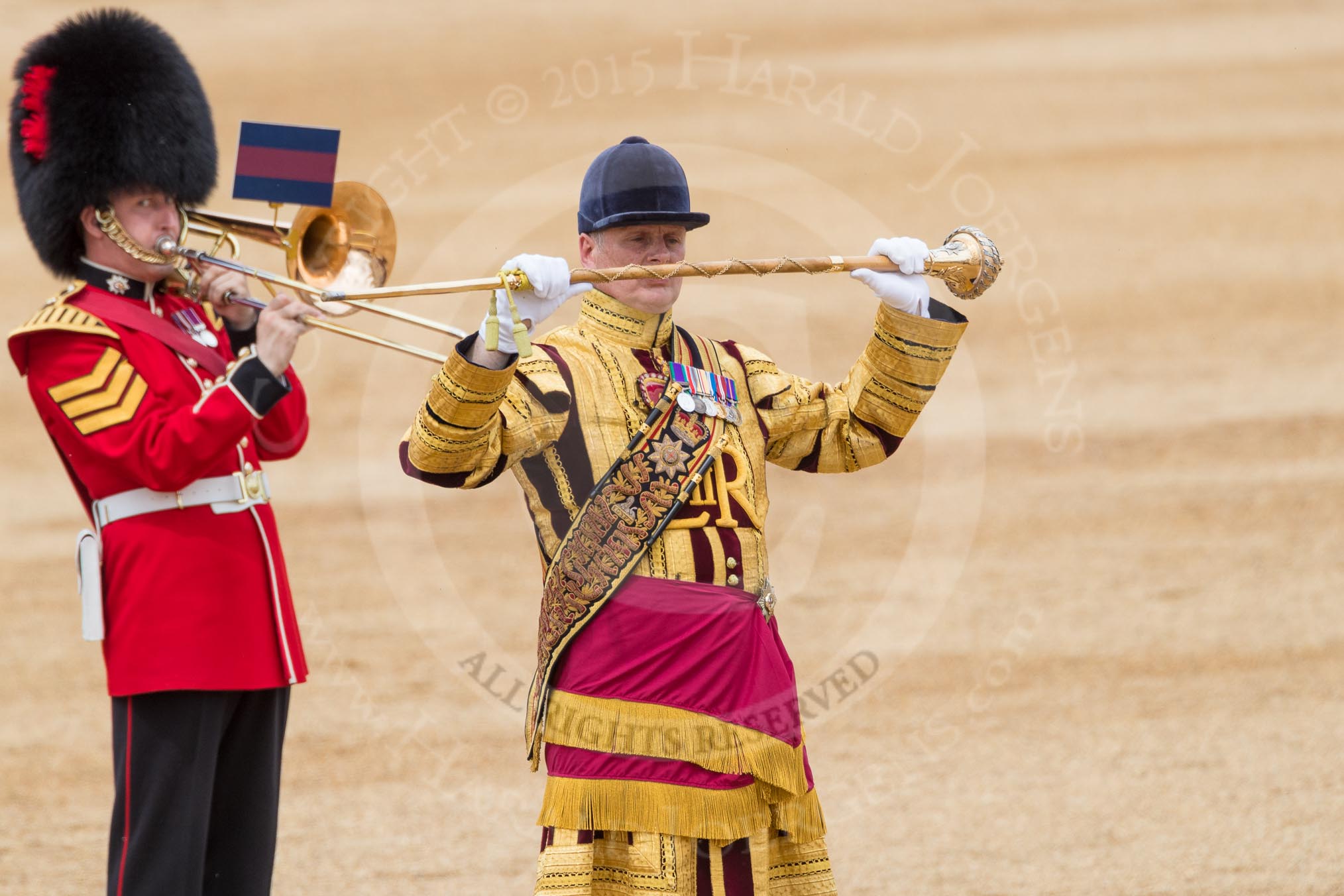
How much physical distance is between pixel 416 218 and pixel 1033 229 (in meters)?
3.68

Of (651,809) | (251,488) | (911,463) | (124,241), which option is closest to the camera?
(651,809)

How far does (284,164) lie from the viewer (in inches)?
128

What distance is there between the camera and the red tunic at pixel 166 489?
299cm

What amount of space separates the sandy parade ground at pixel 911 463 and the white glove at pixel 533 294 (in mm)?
2270

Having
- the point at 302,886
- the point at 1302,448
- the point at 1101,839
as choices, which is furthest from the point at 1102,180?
the point at 302,886

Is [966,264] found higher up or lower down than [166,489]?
higher up

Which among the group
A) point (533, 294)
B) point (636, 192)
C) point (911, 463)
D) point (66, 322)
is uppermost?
point (911, 463)

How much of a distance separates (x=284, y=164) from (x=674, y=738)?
4.25 feet

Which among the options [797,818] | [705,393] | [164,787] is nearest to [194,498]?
[164,787]

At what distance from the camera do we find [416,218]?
416 inches

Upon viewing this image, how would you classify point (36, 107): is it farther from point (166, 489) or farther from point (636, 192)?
point (636, 192)

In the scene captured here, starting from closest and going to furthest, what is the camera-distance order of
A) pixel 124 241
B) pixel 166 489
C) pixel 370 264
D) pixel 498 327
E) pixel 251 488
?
1. pixel 498 327
2. pixel 166 489
3. pixel 124 241
4. pixel 251 488
5. pixel 370 264

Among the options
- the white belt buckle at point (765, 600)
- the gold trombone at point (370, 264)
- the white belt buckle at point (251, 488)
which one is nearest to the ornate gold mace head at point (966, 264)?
the gold trombone at point (370, 264)

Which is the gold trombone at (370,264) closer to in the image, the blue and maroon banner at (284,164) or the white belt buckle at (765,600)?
the blue and maroon banner at (284,164)
